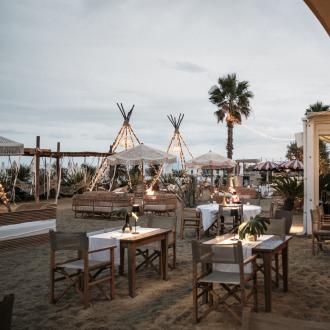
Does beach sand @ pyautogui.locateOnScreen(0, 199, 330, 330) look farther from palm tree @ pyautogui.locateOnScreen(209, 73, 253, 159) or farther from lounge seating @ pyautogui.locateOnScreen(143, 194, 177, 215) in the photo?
palm tree @ pyautogui.locateOnScreen(209, 73, 253, 159)

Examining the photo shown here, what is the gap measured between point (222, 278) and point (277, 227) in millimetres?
1744

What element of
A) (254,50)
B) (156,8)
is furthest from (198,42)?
(156,8)

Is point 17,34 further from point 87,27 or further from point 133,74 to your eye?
point 133,74

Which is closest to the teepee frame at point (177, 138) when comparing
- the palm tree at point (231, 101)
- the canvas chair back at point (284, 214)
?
the palm tree at point (231, 101)

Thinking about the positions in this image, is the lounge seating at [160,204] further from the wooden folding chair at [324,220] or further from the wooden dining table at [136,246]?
the wooden dining table at [136,246]

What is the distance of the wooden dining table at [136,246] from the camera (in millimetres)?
4945

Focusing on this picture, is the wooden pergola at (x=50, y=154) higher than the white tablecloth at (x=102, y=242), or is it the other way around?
the wooden pergola at (x=50, y=154)

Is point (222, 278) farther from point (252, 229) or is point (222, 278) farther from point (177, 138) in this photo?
point (177, 138)

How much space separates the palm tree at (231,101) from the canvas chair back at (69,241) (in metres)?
19.1

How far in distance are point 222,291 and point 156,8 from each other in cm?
544

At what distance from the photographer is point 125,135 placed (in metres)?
17.7

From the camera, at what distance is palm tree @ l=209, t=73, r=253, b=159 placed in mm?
23172

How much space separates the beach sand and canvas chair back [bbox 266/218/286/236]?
65 cm

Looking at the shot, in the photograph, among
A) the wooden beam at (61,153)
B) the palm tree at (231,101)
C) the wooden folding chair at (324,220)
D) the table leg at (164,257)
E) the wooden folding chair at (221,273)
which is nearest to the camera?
the wooden folding chair at (221,273)
